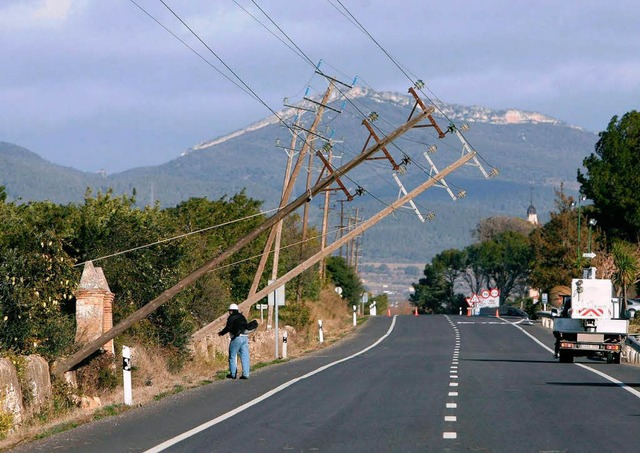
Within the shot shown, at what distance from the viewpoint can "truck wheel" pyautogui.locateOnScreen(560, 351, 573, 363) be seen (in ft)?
129

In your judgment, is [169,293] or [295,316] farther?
[295,316]

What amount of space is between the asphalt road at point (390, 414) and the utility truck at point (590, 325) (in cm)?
364

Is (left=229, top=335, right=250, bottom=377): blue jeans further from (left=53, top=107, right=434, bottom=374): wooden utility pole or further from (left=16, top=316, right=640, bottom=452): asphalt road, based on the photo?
(left=53, top=107, right=434, bottom=374): wooden utility pole

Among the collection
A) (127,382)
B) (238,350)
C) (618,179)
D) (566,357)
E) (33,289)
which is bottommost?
(566,357)

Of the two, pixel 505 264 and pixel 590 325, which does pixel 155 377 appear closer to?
pixel 590 325

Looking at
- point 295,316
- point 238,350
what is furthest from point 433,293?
point 238,350

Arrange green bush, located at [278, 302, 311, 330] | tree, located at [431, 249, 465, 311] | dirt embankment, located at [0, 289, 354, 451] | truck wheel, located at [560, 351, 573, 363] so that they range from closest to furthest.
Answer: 1. dirt embankment, located at [0, 289, 354, 451]
2. truck wheel, located at [560, 351, 573, 363]
3. green bush, located at [278, 302, 311, 330]
4. tree, located at [431, 249, 465, 311]

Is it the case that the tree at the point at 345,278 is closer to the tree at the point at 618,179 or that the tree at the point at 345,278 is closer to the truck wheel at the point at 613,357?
the tree at the point at 618,179

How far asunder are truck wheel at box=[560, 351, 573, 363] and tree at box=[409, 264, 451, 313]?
124 meters

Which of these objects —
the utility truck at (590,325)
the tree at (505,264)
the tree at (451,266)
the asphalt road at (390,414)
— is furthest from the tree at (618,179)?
the tree at (451,266)

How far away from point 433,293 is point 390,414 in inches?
5776

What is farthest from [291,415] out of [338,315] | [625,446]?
[338,315]

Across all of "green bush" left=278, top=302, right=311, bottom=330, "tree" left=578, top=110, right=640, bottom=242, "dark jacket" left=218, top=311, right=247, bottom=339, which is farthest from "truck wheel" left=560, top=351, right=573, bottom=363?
"tree" left=578, top=110, right=640, bottom=242

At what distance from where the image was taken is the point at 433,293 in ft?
544
